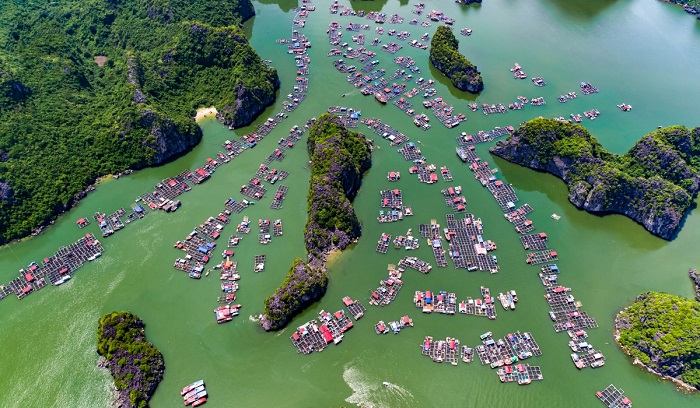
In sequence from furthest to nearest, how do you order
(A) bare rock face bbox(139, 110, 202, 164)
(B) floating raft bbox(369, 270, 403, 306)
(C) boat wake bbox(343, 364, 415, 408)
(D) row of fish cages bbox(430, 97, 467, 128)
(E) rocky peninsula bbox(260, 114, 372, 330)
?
(D) row of fish cages bbox(430, 97, 467, 128), (A) bare rock face bbox(139, 110, 202, 164), (B) floating raft bbox(369, 270, 403, 306), (E) rocky peninsula bbox(260, 114, 372, 330), (C) boat wake bbox(343, 364, 415, 408)

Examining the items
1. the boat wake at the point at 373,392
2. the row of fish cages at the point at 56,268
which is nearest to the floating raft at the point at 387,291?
the boat wake at the point at 373,392

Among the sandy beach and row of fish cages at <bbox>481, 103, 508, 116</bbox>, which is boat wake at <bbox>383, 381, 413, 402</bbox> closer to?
row of fish cages at <bbox>481, 103, 508, 116</bbox>

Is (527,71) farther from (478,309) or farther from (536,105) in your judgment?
(478,309)

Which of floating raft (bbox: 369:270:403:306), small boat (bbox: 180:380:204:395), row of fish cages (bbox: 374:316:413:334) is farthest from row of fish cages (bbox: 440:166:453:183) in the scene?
small boat (bbox: 180:380:204:395)

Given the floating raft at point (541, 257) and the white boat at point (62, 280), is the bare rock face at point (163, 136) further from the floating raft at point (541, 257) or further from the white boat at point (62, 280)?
the floating raft at point (541, 257)

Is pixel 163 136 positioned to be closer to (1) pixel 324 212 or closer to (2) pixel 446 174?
(1) pixel 324 212

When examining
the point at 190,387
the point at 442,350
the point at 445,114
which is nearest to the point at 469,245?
the point at 442,350

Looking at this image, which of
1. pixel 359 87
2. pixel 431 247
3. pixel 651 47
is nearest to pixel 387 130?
pixel 359 87
